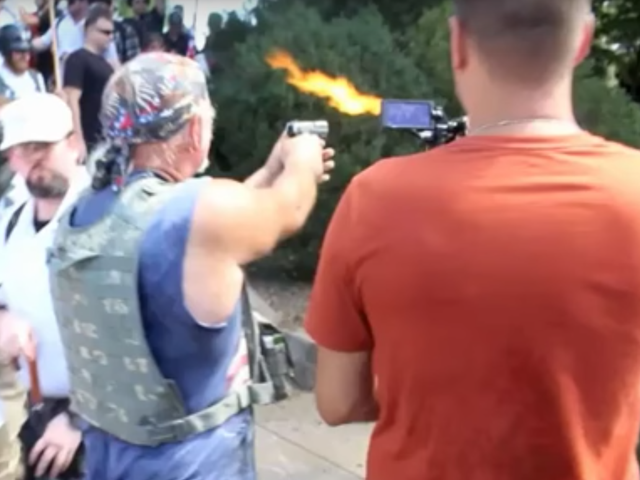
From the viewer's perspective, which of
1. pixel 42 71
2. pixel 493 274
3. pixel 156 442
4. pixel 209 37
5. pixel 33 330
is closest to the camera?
pixel 493 274

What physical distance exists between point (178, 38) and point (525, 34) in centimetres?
641

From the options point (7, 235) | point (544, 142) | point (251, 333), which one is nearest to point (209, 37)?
point (7, 235)

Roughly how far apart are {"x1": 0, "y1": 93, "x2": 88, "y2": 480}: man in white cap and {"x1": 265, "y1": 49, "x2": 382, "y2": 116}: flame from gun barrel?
1016mm

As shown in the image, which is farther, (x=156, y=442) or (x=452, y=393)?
(x=156, y=442)

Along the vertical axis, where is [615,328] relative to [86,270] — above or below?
above

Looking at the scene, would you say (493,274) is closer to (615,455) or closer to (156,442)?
(615,455)

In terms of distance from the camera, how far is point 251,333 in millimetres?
2787

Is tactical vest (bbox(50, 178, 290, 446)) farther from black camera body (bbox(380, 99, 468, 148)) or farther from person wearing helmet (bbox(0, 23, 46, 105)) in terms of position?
person wearing helmet (bbox(0, 23, 46, 105))

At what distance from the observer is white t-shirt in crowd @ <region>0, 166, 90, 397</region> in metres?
3.53

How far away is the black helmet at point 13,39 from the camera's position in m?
6.92

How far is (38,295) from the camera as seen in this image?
3549 millimetres

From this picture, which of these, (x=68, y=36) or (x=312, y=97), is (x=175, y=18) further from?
(x=312, y=97)

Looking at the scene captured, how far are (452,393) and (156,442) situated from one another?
0.93 m

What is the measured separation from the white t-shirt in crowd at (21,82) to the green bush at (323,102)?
1.17 meters
